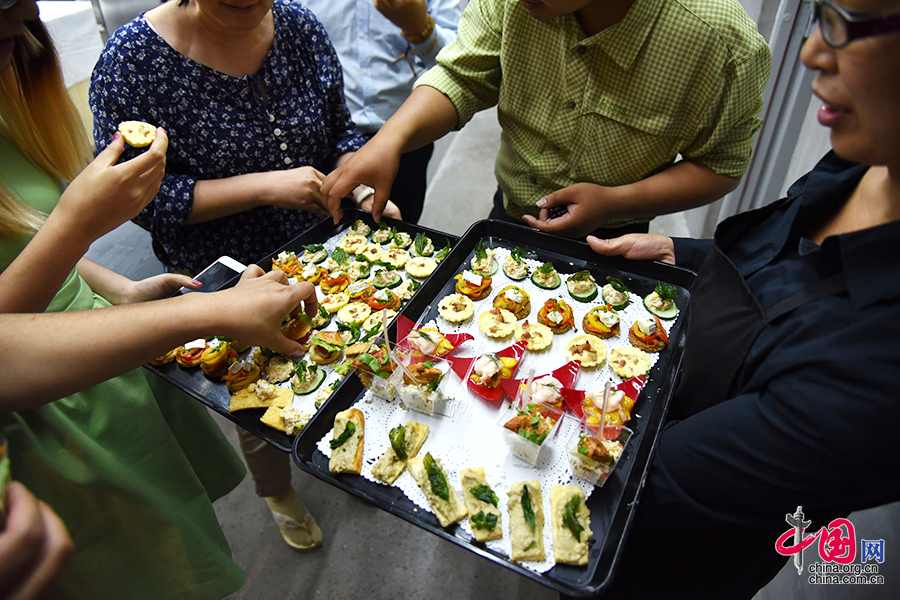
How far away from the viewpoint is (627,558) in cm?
163

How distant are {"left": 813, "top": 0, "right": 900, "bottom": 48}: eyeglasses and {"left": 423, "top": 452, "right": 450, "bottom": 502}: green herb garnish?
4.82ft

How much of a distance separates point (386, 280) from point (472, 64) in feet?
3.65

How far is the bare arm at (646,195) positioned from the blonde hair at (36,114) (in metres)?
1.90

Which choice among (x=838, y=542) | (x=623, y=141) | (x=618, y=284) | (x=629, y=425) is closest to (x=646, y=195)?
(x=623, y=141)

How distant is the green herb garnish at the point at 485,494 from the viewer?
1532 millimetres

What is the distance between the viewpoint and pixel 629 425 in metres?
1.72

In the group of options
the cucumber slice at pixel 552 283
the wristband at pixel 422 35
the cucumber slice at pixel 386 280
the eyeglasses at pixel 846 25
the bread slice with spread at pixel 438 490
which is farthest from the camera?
the wristband at pixel 422 35

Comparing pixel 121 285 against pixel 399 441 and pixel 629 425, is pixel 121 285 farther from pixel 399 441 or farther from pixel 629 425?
pixel 629 425

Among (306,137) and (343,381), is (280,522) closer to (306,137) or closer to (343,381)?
(343,381)

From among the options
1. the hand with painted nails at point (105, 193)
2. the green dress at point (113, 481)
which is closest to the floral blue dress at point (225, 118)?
the green dress at point (113, 481)

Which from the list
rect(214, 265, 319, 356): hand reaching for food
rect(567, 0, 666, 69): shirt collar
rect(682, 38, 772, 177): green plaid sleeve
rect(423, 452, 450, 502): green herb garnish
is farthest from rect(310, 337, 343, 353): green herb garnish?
rect(682, 38, 772, 177): green plaid sleeve

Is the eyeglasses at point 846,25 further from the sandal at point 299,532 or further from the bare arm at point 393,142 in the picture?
the sandal at point 299,532

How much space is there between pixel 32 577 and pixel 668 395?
5.87ft

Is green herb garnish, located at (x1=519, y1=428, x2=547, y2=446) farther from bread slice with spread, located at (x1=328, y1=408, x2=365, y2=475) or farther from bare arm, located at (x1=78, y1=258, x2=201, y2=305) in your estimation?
bare arm, located at (x1=78, y1=258, x2=201, y2=305)
